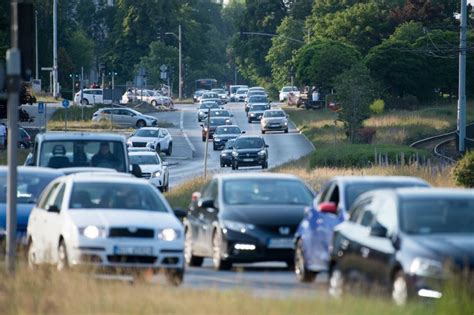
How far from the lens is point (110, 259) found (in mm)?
19031

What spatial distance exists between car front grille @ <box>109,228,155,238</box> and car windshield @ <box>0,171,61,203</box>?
614 cm

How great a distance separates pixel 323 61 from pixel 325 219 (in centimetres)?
8331

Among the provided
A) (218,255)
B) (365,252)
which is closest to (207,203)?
(218,255)

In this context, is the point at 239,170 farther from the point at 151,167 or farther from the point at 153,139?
the point at 151,167

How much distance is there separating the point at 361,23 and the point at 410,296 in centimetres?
10450

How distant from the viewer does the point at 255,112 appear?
10312 cm

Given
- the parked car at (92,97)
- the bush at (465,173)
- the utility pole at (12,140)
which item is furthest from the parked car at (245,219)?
the parked car at (92,97)

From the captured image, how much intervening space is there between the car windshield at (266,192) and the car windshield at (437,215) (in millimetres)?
7086

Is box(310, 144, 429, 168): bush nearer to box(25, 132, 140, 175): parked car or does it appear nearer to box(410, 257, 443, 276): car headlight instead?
box(25, 132, 140, 175): parked car

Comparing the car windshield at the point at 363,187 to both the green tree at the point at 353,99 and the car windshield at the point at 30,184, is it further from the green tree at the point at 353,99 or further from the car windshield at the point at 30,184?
the green tree at the point at 353,99

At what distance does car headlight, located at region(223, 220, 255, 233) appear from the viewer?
22578 mm

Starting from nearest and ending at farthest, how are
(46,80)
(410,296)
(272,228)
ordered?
(410,296), (272,228), (46,80)

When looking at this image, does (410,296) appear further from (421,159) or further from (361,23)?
(361,23)

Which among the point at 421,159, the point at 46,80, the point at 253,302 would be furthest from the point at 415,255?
the point at 46,80
